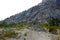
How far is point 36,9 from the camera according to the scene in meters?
171

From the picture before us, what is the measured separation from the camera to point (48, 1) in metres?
160

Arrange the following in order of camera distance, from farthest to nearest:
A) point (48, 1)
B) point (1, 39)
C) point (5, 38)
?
point (48, 1), point (5, 38), point (1, 39)

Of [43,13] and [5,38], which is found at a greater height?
[43,13]

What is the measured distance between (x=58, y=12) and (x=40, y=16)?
16.4 metres

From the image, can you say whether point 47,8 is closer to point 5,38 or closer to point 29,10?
point 29,10

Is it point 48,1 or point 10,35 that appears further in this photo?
point 48,1

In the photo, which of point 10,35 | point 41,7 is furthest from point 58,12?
point 10,35

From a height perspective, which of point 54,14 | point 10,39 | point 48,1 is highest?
point 48,1

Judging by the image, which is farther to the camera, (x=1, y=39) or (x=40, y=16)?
(x=40, y=16)

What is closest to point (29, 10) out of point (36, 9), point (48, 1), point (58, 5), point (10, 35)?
point (36, 9)

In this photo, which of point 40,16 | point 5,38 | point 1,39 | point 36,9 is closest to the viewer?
point 1,39

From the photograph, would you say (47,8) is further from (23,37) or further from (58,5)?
(23,37)

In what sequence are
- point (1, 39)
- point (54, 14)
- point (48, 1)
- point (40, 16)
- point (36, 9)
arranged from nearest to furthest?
point (1, 39) < point (54, 14) < point (40, 16) < point (48, 1) < point (36, 9)

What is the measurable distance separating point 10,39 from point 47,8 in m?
133
